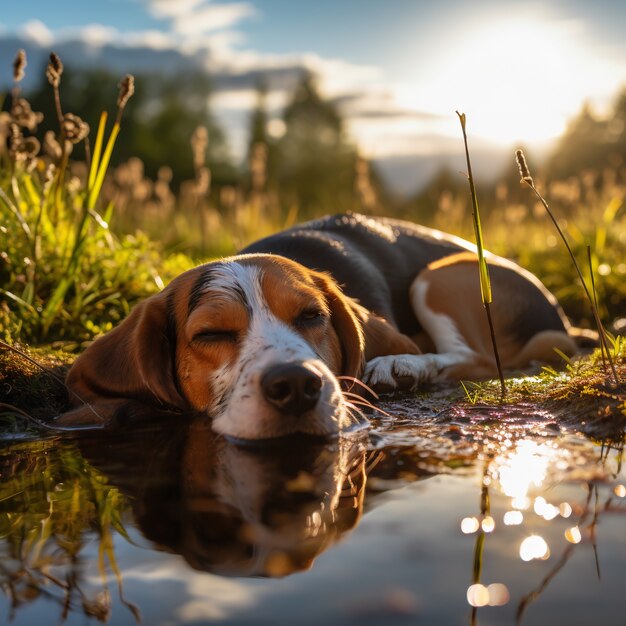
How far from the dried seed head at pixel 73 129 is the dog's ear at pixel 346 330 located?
193cm

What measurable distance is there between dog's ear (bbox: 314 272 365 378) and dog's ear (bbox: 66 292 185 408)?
84 centimetres

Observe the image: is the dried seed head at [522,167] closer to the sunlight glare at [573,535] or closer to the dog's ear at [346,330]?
the dog's ear at [346,330]

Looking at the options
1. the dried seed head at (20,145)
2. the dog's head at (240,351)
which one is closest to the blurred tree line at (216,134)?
the dried seed head at (20,145)

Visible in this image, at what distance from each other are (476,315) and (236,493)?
3.78 m

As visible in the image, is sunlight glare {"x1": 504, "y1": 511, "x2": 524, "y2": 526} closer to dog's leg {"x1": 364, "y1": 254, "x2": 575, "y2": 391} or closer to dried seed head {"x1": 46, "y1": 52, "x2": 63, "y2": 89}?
dog's leg {"x1": 364, "y1": 254, "x2": 575, "y2": 391}

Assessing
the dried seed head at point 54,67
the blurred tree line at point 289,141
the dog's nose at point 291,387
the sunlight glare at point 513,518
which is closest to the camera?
the sunlight glare at point 513,518

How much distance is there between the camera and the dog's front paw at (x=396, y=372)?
4680 mm

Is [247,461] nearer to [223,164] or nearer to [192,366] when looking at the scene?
[192,366]

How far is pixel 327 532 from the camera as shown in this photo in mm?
2164

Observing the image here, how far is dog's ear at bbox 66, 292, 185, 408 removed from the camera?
4.07 meters

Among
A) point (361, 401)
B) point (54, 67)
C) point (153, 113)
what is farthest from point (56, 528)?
point (153, 113)

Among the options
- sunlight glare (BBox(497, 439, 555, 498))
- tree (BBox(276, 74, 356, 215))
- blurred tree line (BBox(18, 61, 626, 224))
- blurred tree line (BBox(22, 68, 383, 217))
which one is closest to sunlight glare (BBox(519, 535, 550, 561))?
sunlight glare (BBox(497, 439, 555, 498))

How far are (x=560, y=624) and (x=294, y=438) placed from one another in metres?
1.81

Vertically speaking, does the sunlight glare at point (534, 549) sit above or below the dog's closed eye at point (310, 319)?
below
